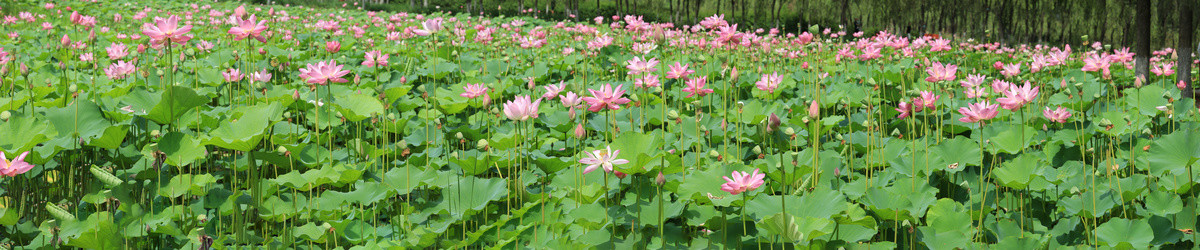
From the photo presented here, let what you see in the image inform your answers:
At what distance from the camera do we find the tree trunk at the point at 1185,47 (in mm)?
4223

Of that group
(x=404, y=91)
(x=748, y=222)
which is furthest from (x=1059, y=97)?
(x=404, y=91)

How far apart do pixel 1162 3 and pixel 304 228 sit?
6.69 metres

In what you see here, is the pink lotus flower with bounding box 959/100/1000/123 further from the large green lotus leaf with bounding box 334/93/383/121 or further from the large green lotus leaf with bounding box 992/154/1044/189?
the large green lotus leaf with bounding box 334/93/383/121

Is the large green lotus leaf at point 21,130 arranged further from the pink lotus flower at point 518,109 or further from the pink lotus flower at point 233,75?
the pink lotus flower at point 518,109

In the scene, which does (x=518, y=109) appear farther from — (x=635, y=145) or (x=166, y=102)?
(x=166, y=102)

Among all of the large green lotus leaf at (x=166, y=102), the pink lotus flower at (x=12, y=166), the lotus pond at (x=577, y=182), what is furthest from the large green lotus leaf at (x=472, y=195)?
the pink lotus flower at (x=12, y=166)

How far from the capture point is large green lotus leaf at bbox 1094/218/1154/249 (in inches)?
62.1

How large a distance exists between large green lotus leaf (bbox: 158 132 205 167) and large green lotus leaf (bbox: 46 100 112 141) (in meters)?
0.32

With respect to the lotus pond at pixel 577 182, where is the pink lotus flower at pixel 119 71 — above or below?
above

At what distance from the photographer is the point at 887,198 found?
5.45 ft

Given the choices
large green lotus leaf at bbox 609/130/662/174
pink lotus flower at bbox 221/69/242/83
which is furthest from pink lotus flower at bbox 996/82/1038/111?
pink lotus flower at bbox 221/69/242/83

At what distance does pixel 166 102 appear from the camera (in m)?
2.02

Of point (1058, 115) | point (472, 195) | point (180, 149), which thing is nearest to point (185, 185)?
point (180, 149)

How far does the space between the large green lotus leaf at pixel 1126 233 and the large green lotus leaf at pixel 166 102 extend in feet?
7.70
